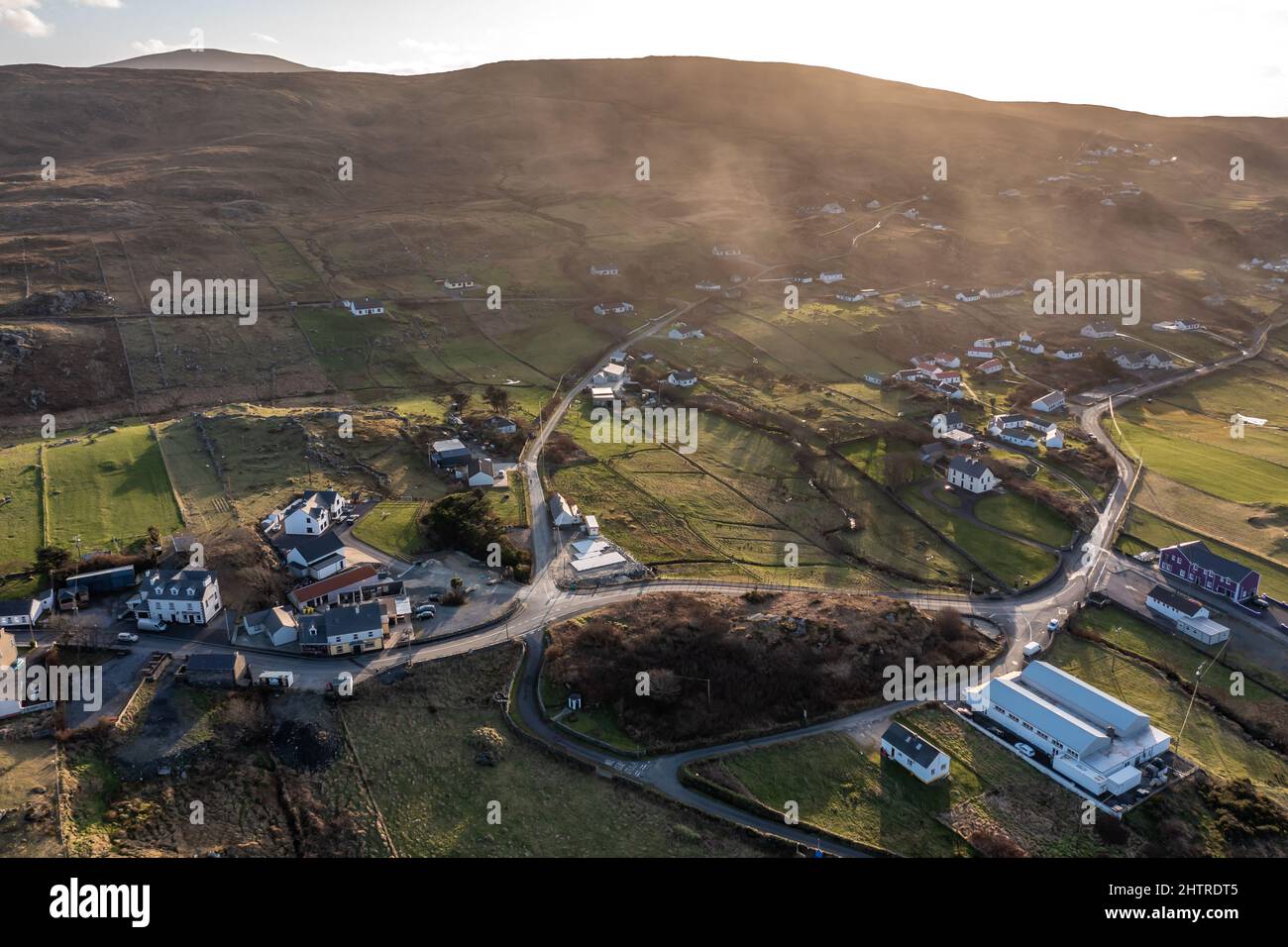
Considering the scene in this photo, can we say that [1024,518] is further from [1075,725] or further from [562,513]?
[562,513]

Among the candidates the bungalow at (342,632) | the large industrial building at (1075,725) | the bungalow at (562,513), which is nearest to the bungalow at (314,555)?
the bungalow at (342,632)

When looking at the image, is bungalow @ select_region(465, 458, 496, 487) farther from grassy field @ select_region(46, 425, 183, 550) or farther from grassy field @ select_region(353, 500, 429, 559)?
grassy field @ select_region(46, 425, 183, 550)

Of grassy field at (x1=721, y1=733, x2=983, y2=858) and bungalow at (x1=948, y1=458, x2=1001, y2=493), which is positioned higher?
bungalow at (x1=948, y1=458, x2=1001, y2=493)

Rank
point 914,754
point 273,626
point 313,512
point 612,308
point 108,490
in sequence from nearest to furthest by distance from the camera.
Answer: point 914,754
point 273,626
point 313,512
point 108,490
point 612,308

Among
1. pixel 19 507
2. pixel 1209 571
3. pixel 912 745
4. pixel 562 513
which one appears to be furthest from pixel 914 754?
pixel 19 507

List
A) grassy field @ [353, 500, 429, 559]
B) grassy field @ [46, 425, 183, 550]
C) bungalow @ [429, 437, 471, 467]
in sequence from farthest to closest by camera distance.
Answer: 1. bungalow @ [429, 437, 471, 467]
2. grassy field @ [353, 500, 429, 559]
3. grassy field @ [46, 425, 183, 550]

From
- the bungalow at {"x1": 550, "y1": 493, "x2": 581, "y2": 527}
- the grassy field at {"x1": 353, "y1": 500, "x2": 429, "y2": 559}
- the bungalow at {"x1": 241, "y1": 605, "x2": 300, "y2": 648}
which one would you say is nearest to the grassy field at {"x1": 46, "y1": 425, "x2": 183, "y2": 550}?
the grassy field at {"x1": 353, "y1": 500, "x2": 429, "y2": 559}
